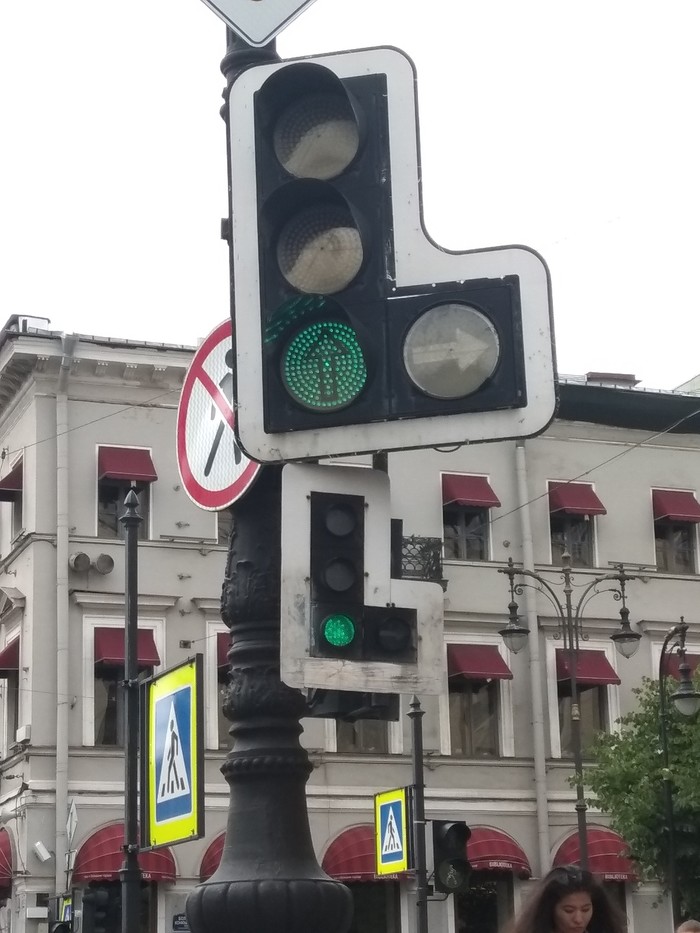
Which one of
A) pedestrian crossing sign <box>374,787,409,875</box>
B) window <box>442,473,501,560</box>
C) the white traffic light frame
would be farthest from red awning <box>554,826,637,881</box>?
the white traffic light frame

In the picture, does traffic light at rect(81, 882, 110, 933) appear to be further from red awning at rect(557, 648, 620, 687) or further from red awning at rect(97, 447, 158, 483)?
red awning at rect(557, 648, 620, 687)

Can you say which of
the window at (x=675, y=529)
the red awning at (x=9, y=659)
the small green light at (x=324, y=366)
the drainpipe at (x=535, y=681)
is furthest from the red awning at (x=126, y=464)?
the small green light at (x=324, y=366)

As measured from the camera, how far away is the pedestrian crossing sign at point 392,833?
18634mm

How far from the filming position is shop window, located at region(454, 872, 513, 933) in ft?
107

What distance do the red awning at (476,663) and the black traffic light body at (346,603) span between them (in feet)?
94.4

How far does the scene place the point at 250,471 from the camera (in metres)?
4.93

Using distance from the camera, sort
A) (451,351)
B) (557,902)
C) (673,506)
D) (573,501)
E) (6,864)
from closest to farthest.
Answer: (451,351) → (557,902) → (6,864) → (573,501) → (673,506)

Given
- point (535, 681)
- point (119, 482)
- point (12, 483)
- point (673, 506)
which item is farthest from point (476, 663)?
point (12, 483)

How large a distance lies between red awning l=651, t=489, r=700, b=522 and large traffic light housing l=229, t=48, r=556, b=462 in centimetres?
3212

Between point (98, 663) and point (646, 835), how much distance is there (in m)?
10.2

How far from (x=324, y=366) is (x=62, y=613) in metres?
27.9

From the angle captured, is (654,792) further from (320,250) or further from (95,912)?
(320,250)

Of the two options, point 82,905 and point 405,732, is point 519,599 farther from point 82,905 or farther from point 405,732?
point 82,905

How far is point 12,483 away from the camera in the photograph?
33031mm
